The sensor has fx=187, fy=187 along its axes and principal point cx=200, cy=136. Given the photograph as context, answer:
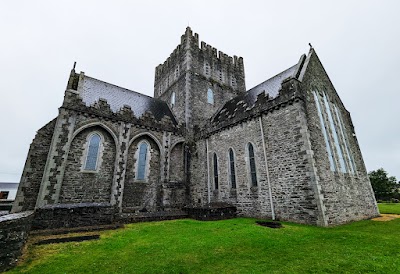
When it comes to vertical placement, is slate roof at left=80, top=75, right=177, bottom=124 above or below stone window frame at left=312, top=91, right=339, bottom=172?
above

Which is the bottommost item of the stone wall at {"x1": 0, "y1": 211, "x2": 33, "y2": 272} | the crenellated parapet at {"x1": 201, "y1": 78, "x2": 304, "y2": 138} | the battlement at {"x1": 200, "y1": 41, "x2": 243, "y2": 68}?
the stone wall at {"x1": 0, "y1": 211, "x2": 33, "y2": 272}

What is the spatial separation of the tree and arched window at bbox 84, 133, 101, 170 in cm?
4697

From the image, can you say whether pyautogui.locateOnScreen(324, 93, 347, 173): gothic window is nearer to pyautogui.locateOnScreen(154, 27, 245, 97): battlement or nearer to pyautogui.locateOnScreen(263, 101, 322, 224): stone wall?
pyautogui.locateOnScreen(263, 101, 322, 224): stone wall

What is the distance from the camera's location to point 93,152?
1512 centimetres

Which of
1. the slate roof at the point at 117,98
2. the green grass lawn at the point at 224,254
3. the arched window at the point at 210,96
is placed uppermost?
the arched window at the point at 210,96

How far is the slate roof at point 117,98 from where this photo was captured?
17.2 meters

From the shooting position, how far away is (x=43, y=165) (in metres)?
13.6

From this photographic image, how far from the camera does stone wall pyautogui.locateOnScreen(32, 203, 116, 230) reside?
909cm

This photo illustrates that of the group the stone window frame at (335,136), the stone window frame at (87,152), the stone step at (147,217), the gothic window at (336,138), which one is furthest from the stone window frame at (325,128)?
the stone window frame at (87,152)

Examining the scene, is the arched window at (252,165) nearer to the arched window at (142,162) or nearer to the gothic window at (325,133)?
the gothic window at (325,133)

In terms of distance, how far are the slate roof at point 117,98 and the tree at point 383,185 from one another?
40.8m

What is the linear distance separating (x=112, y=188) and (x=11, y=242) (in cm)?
947

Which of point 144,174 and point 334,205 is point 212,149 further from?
point 334,205

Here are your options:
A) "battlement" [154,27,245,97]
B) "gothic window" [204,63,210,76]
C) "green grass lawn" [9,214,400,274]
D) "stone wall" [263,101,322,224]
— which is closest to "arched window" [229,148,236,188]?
"stone wall" [263,101,322,224]
